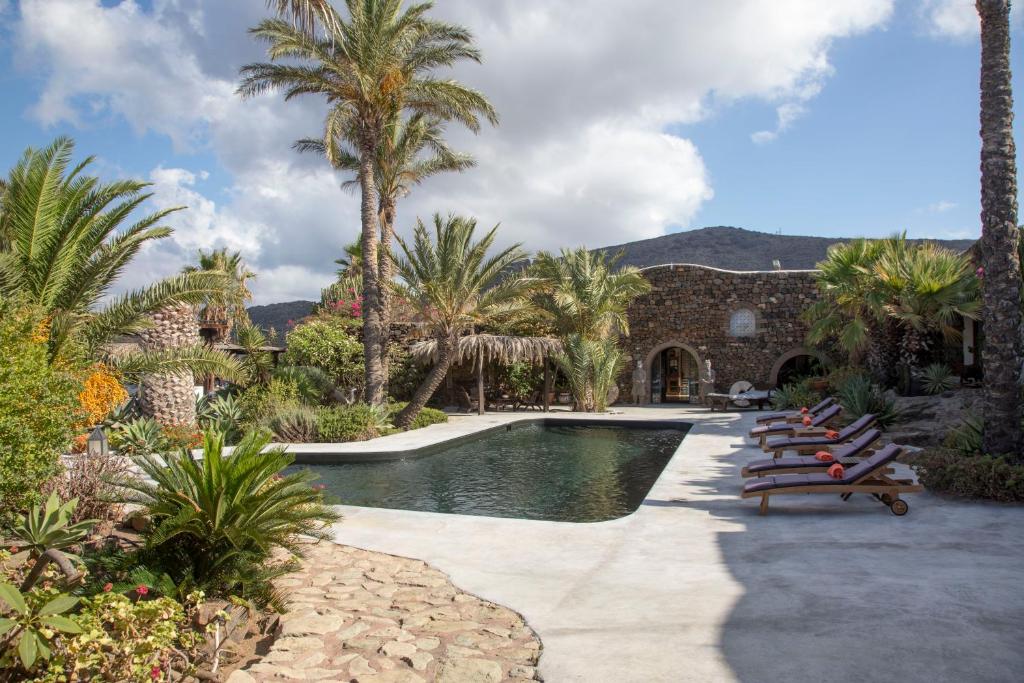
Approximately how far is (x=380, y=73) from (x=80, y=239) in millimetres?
8807

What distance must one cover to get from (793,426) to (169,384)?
459 inches

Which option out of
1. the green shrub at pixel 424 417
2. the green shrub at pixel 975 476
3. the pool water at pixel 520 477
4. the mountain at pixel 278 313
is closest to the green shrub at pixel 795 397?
the pool water at pixel 520 477

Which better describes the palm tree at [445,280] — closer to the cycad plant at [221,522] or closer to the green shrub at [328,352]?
the green shrub at [328,352]

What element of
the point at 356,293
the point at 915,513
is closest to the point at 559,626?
the point at 915,513

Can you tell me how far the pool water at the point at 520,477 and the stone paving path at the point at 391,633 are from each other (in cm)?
111

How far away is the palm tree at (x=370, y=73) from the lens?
14.5 metres

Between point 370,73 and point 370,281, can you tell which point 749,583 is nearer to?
point 370,281

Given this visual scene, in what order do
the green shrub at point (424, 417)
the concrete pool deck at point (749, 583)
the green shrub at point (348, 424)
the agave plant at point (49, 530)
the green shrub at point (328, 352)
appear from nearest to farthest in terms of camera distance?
1. the concrete pool deck at point (749, 583)
2. the agave plant at point (49, 530)
3. the green shrub at point (348, 424)
4. the green shrub at point (424, 417)
5. the green shrub at point (328, 352)

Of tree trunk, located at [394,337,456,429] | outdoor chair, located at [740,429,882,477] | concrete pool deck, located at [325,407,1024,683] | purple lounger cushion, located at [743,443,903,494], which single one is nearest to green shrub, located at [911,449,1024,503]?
concrete pool deck, located at [325,407,1024,683]

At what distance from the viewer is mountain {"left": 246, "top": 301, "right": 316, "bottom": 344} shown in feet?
172

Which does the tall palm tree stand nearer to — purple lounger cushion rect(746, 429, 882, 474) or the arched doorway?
purple lounger cushion rect(746, 429, 882, 474)

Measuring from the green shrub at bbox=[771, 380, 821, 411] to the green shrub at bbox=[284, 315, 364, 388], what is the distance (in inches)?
447

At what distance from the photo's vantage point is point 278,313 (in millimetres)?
53844

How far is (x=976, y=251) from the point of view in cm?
1513
